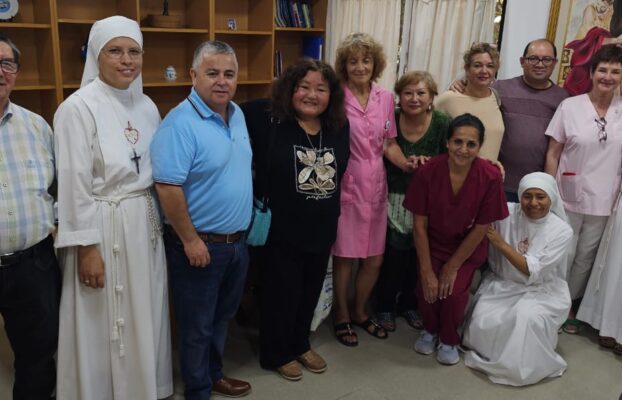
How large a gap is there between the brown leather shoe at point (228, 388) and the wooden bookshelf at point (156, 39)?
255 centimetres

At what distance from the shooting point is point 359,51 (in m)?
2.46

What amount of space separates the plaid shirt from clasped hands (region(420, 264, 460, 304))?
171 centimetres

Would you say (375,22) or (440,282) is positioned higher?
(375,22)

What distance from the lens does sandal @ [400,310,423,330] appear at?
298cm

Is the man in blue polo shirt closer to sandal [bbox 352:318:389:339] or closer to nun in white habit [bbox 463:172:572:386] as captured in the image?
sandal [bbox 352:318:389:339]

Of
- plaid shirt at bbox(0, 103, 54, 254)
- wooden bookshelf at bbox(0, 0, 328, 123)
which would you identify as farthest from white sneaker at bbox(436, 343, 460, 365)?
wooden bookshelf at bbox(0, 0, 328, 123)

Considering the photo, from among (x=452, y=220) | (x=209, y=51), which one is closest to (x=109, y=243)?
(x=209, y=51)

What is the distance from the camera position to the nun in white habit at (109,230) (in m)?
1.73

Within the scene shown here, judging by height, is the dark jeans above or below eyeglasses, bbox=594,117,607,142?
below

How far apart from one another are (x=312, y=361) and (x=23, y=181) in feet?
4.89

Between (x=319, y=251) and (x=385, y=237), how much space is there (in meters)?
0.57

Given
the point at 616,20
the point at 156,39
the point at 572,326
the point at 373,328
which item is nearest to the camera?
the point at 373,328

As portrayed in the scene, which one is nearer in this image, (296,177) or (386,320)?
(296,177)

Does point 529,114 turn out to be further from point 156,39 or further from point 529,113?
point 156,39
